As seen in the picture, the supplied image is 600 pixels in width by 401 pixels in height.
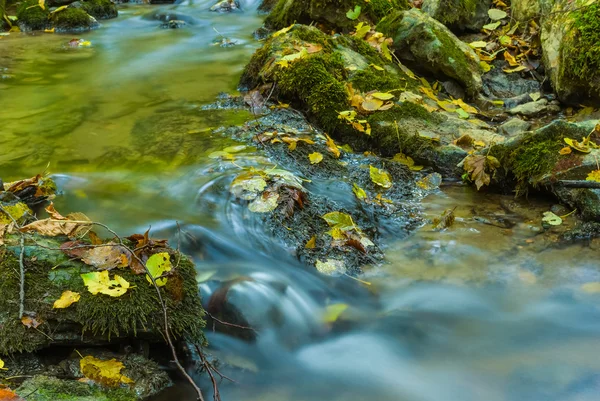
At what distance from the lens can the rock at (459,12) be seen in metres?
7.57

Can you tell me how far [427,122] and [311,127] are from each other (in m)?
1.14

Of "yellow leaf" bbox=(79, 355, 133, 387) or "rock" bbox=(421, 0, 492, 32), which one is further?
"rock" bbox=(421, 0, 492, 32)

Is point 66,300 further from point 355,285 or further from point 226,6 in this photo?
point 226,6

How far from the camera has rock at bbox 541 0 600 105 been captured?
17.9ft

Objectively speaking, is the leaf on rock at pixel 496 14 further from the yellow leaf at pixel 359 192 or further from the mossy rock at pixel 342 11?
the yellow leaf at pixel 359 192

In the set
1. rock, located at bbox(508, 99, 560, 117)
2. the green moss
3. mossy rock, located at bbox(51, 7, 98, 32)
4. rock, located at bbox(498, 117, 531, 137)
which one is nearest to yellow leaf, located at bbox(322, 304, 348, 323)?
rock, located at bbox(498, 117, 531, 137)

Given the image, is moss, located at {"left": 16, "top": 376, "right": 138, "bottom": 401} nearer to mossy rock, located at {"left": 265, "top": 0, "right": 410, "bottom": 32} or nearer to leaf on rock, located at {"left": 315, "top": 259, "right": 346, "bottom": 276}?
leaf on rock, located at {"left": 315, "top": 259, "right": 346, "bottom": 276}

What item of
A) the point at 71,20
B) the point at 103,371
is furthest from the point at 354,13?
the point at 71,20

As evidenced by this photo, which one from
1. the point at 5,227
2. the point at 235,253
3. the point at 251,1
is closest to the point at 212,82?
the point at 235,253

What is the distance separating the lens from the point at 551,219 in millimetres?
3764

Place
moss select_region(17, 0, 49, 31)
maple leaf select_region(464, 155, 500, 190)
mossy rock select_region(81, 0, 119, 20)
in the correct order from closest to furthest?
maple leaf select_region(464, 155, 500, 190) < moss select_region(17, 0, 49, 31) < mossy rock select_region(81, 0, 119, 20)

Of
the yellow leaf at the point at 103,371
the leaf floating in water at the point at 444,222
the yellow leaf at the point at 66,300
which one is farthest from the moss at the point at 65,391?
the leaf floating in water at the point at 444,222

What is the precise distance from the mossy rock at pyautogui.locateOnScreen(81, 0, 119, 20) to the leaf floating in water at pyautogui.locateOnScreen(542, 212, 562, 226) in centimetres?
1140

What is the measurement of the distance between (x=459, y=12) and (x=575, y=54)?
Result: 2.49 metres
